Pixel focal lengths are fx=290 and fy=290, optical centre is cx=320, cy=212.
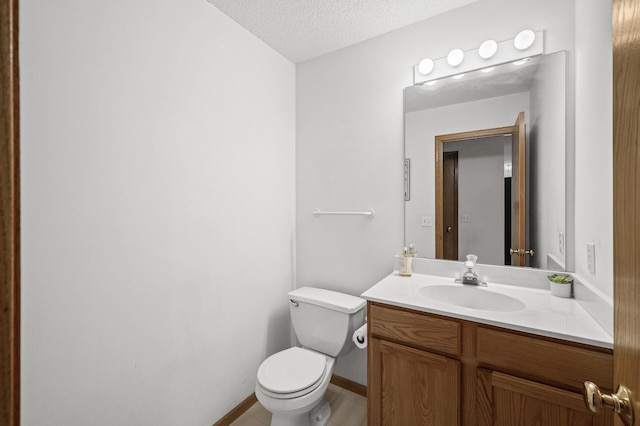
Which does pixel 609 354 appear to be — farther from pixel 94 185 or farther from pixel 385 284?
pixel 94 185

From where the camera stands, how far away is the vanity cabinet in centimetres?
101

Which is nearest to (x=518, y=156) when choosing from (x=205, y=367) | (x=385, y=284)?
(x=385, y=284)

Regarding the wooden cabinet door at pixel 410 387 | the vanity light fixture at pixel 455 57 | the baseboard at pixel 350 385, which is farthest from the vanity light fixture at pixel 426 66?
the baseboard at pixel 350 385

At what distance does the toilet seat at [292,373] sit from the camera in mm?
1464

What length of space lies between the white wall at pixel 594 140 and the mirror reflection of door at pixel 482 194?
0.86 feet

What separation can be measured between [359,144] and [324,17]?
81 cm

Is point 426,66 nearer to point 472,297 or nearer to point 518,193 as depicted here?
point 518,193

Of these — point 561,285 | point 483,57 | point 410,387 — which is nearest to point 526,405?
point 410,387

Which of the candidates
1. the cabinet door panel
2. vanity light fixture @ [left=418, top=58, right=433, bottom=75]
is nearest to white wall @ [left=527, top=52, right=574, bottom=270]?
vanity light fixture @ [left=418, top=58, right=433, bottom=75]

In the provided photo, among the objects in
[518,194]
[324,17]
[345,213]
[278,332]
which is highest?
[324,17]

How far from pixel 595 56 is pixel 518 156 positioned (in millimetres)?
557

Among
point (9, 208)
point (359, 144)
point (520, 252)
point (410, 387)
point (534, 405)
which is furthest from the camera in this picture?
point (359, 144)

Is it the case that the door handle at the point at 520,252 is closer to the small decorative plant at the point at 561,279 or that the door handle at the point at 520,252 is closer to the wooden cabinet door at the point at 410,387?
the small decorative plant at the point at 561,279

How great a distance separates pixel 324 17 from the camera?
1.78 m
